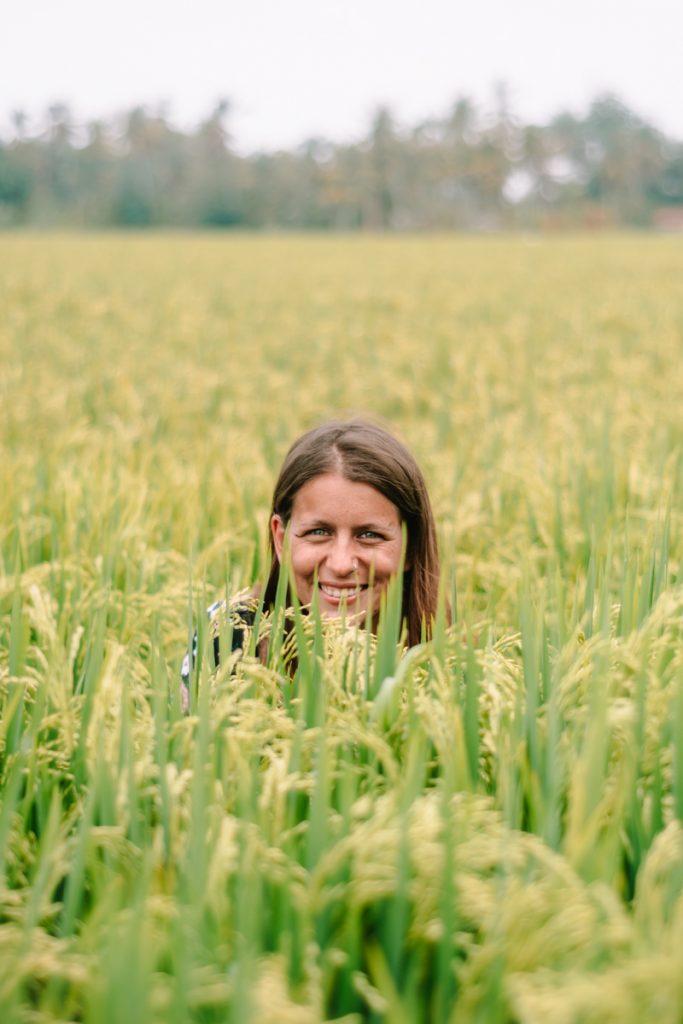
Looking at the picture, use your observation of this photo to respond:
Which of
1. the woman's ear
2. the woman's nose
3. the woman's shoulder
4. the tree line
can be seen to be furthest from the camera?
the tree line

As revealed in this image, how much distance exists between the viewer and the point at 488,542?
360cm

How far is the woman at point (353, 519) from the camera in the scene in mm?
2410

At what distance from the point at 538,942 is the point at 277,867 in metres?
0.29

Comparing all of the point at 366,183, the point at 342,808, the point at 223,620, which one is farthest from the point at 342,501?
the point at 366,183

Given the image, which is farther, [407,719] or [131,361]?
[131,361]

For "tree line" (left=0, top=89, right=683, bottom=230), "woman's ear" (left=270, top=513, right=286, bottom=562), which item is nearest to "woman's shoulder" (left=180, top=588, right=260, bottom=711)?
"woman's ear" (left=270, top=513, right=286, bottom=562)

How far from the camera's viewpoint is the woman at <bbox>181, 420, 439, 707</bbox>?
7.91 feet

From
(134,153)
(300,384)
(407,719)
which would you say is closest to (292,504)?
(407,719)

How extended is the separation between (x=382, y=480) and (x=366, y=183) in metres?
79.4

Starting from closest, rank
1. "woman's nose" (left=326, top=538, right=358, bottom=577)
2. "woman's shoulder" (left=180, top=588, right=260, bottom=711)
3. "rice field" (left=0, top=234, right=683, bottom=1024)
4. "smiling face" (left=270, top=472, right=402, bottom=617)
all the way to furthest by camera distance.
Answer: "rice field" (left=0, top=234, right=683, bottom=1024) < "woman's shoulder" (left=180, top=588, right=260, bottom=711) < "woman's nose" (left=326, top=538, right=358, bottom=577) < "smiling face" (left=270, top=472, right=402, bottom=617)

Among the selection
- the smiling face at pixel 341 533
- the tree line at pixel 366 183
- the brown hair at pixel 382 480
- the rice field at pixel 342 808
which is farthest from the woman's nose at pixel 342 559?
the tree line at pixel 366 183

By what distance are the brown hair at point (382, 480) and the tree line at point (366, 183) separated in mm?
71204

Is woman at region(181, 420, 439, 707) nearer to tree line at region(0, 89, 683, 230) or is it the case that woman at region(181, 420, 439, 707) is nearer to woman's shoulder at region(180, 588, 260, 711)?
woman's shoulder at region(180, 588, 260, 711)

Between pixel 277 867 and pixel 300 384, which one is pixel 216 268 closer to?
pixel 300 384
